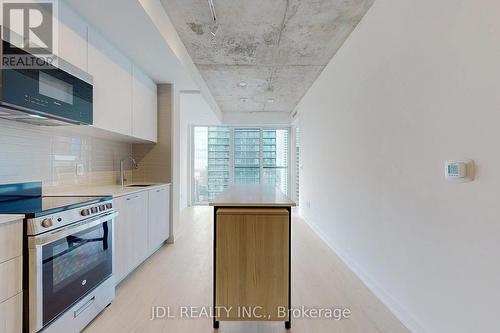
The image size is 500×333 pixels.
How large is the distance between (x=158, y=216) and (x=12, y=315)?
2.17 meters

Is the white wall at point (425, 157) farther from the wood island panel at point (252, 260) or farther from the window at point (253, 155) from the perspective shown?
the window at point (253, 155)

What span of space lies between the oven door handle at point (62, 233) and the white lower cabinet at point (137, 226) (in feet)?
1.26

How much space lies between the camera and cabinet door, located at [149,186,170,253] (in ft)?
11.0

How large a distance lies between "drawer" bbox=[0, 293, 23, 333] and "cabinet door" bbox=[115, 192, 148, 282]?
1035 mm

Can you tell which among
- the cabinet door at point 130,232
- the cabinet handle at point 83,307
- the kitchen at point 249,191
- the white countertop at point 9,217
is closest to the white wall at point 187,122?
the kitchen at point 249,191

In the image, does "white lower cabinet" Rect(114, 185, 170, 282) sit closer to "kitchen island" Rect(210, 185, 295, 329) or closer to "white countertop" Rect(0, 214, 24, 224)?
"white countertop" Rect(0, 214, 24, 224)

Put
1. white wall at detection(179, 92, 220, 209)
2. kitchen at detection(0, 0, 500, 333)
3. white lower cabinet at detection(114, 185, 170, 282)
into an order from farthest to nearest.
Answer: white wall at detection(179, 92, 220, 209), white lower cabinet at detection(114, 185, 170, 282), kitchen at detection(0, 0, 500, 333)

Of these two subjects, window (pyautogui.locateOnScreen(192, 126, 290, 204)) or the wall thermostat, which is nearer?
the wall thermostat

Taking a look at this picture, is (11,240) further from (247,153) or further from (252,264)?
(247,153)

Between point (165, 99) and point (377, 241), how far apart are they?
341 centimetres

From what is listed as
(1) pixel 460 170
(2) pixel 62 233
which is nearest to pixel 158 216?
(2) pixel 62 233

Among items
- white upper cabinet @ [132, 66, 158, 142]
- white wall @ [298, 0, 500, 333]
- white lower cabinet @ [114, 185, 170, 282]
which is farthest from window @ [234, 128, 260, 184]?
white wall @ [298, 0, 500, 333]

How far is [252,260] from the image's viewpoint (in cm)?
201

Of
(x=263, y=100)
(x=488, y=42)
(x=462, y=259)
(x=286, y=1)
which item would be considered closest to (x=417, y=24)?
(x=488, y=42)
